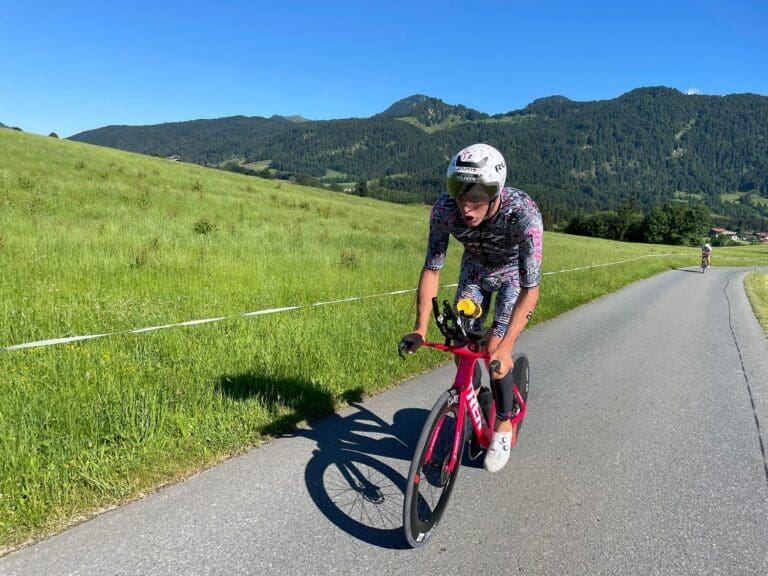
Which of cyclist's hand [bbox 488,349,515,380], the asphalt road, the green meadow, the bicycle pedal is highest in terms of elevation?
cyclist's hand [bbox 488,349,515,380]

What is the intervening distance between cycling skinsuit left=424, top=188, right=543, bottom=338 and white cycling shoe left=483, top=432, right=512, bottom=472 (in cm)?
82

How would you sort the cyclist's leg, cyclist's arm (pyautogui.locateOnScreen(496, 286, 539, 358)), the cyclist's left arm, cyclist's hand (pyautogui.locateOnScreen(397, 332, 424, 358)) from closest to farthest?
cyclist's hand (pyautogui.locateOnScreen(397, 332, 424, 358))
cyclist's arm (pyautogui.locateOnScreen(496, 286, 539, 358))
the cyclist's left arm
the cyclist's leg

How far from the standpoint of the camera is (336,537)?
2666 millimetres

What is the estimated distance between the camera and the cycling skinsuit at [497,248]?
2.90m

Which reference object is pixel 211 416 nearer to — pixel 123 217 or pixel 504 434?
pixel 504 434

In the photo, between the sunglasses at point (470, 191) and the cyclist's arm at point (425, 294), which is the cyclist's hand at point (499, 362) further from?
the sunglasses at point (470, 191)

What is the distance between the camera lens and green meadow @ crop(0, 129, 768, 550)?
3.02 metres

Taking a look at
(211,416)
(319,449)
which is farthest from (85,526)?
(319,449)

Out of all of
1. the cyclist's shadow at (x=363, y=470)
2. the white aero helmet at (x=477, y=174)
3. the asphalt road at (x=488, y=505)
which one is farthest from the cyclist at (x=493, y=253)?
the cyclist's shadow at (x=363, y=470)

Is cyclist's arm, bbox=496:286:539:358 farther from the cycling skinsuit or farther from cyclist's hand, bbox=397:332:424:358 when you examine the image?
cyclist's hand, bbox=397:332:424:358

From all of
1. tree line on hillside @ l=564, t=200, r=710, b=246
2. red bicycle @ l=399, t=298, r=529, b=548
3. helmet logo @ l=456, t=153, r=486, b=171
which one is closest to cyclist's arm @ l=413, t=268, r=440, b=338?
red bicycle @ l=399, t=298, r=529, b=548

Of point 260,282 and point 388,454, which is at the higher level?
point 260,282

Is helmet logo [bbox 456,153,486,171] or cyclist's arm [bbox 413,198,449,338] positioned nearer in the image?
helmet logo [bbox 456,153,486,171]

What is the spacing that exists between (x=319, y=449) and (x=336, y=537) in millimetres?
1062
